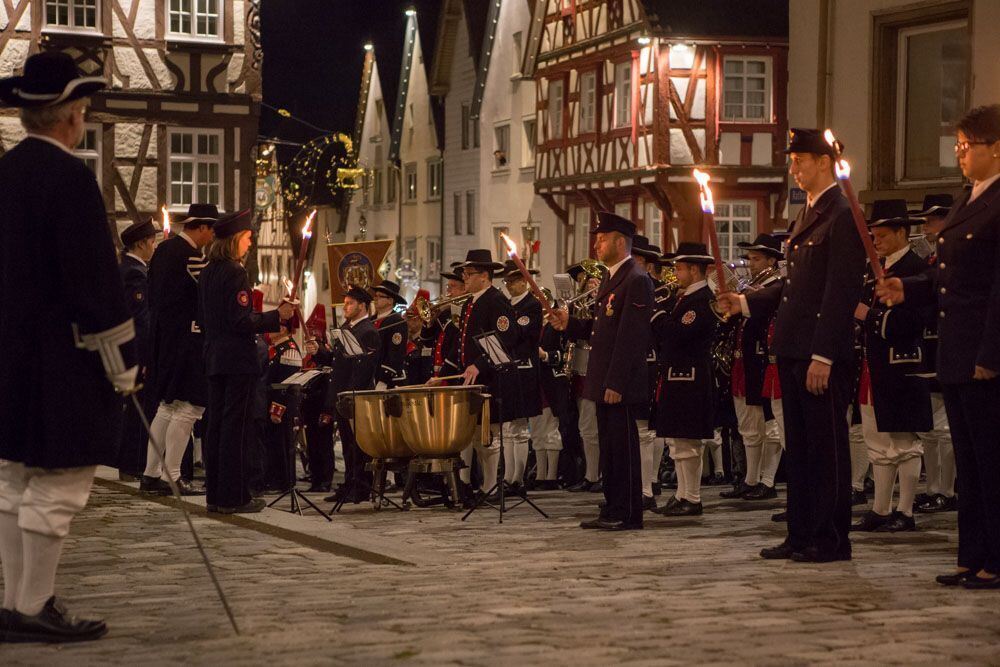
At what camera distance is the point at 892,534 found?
36.5ft

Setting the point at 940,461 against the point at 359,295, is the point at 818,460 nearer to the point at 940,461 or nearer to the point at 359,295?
the point at 940,461

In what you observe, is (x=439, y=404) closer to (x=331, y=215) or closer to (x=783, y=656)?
(x=783, y=656)

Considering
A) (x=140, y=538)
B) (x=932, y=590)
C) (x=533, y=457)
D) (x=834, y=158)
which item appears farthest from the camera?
(x=533, y=457)

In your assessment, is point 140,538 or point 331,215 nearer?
point 140,538

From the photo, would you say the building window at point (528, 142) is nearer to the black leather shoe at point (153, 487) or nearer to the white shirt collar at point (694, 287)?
the black leather shoe at point (153, 487)

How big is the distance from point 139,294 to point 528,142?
31.4 metres

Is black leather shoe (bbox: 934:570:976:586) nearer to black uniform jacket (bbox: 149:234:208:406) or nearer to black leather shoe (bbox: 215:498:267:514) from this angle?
black leather shoe (bbox: 215:498:267:514)

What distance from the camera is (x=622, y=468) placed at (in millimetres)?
11680

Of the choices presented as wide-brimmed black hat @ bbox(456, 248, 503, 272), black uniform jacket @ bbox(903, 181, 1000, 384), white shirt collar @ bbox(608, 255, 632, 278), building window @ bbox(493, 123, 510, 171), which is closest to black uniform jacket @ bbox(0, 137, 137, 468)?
black uniform jacket @ bbox(903, 181, 1000, 384)

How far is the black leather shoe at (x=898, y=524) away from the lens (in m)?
11.3

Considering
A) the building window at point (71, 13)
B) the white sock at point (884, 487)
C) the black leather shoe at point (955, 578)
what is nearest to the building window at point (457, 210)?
the building window at point (71, 13)

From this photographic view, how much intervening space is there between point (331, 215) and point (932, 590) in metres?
62.5

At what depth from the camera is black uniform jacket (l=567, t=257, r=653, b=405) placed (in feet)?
38.4

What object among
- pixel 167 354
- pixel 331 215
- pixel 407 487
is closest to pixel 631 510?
pixel 407 487
